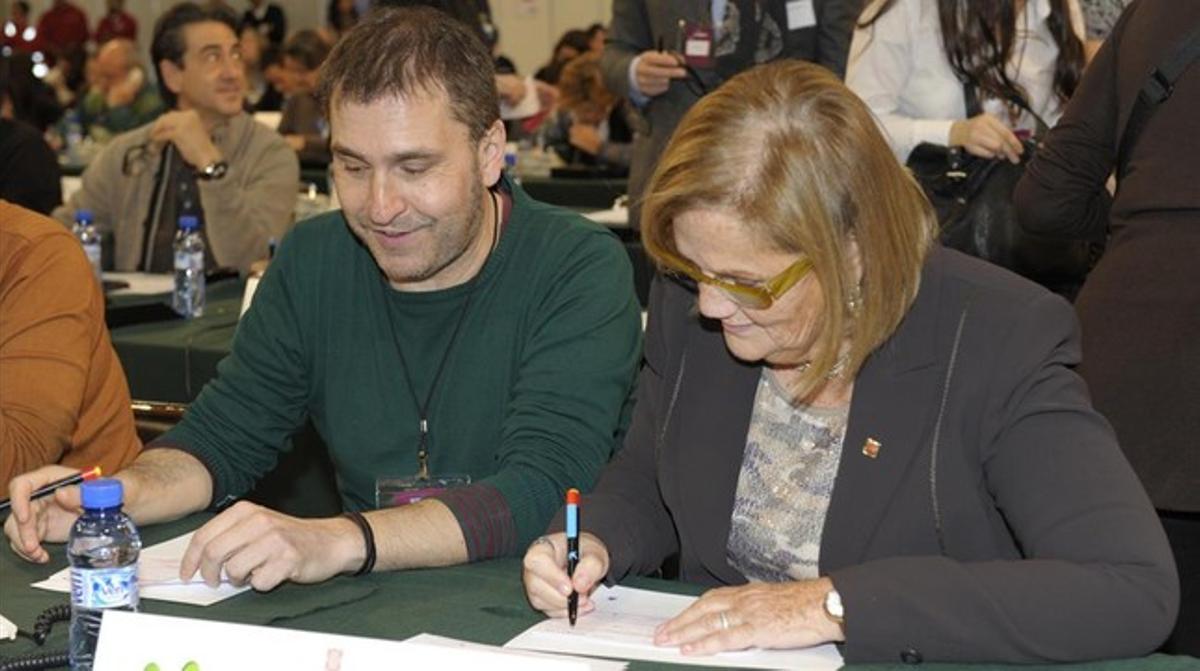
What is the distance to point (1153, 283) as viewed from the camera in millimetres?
2992

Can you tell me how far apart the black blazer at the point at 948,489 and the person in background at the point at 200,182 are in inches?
140

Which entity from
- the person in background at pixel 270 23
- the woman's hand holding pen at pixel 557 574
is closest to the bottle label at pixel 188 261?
the woman's hand holding pen at pixel 557 574

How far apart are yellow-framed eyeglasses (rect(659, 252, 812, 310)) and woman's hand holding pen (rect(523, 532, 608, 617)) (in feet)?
1.20

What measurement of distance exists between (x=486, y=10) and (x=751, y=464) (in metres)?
3.51

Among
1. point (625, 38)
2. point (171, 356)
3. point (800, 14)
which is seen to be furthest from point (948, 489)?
point (625, 38)

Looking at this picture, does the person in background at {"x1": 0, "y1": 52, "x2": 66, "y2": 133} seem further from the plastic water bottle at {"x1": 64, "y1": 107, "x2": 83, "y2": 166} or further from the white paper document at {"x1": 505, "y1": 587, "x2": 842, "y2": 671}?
the white paper document at {"x1": 505, "y1": 587, "x2": 842, "y2": 671}

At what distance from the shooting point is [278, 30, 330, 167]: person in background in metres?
9.62

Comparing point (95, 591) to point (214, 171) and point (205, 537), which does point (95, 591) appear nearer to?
point (205, 537)

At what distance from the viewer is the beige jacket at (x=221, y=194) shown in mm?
5789

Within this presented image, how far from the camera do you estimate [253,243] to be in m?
5.80

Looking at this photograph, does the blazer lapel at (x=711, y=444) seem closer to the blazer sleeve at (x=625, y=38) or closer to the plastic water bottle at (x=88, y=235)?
the blazer sleeve at (x=625, y=38)

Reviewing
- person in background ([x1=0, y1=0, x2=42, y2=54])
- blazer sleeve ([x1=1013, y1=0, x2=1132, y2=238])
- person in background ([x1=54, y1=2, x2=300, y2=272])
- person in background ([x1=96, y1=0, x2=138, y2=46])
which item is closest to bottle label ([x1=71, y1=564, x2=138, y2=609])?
blazer sleeve ([x1=1013, y1=0, x2=1132, y2=238])

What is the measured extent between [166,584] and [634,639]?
0.65m

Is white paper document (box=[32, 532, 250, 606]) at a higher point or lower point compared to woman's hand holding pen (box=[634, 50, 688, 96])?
lower
